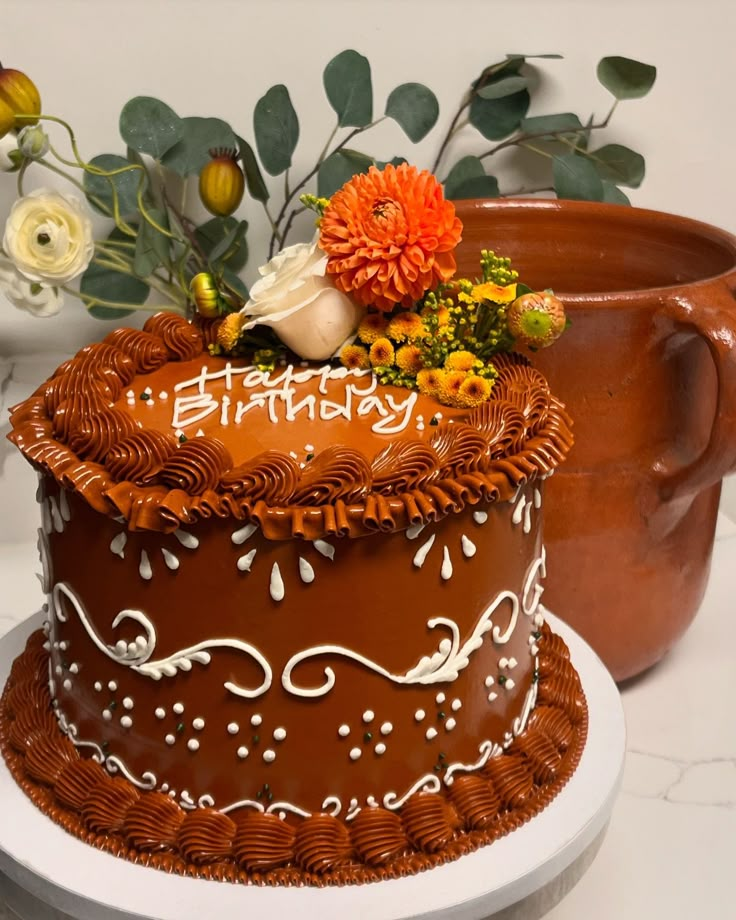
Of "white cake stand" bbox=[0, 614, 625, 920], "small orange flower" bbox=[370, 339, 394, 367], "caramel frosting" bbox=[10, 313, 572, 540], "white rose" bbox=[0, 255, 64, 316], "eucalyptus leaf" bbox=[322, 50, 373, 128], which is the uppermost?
"eucalyptus leaf" bbox=[322, 50, 373, 128]

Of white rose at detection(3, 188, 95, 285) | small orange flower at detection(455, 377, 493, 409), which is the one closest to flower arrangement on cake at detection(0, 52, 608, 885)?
small orange flower at detection(455, 377, 493, 409)

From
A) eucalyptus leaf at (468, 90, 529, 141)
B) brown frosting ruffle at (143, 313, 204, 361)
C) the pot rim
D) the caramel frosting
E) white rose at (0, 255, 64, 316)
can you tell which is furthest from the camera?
eucalyptus leaf at (468, 90, 529, 141)

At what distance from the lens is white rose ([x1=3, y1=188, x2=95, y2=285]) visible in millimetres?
1539

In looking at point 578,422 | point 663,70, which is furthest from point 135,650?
point 663,70

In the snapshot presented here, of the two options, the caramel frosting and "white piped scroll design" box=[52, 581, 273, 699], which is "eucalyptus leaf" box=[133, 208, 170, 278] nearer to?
the caramel frosting

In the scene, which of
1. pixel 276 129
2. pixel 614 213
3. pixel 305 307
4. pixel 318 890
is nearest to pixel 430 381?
pixel 305 307

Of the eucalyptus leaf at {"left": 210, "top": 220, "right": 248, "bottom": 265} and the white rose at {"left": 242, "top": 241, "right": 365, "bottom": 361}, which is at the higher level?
the white rose at {"left": 242, "top": 241, "right": 365, "bottom": 361}

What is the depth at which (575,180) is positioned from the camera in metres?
1.78

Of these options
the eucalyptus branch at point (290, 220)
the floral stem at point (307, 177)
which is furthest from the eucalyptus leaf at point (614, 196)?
the eucalyptus branch at point (290, 220)

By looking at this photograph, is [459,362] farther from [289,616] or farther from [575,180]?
[575,180]

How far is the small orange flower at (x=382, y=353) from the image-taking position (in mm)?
1158

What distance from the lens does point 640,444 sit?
53.7 inches

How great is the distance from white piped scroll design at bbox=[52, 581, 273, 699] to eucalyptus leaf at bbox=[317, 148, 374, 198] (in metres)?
0.91

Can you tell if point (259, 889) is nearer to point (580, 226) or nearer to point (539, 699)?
point (539, 699)
